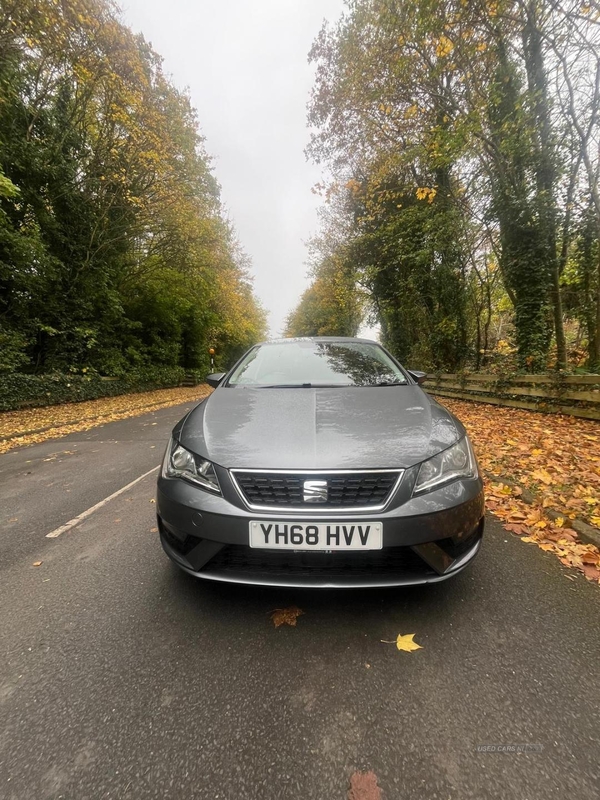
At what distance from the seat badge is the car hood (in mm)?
77

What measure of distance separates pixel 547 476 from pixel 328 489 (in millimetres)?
3245

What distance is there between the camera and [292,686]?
1.46 metres

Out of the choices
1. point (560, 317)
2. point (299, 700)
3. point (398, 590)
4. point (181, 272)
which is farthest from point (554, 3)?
point (181, 272)

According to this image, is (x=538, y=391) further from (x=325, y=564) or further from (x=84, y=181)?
(x=84, y=181)

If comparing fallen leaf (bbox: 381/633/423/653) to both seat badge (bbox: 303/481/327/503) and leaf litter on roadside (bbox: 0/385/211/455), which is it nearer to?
seat badge (bbox: 303/481/327/503)

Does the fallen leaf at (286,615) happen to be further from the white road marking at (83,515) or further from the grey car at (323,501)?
the white road marking at (83,515)

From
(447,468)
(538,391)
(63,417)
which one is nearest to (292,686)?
(447,468)

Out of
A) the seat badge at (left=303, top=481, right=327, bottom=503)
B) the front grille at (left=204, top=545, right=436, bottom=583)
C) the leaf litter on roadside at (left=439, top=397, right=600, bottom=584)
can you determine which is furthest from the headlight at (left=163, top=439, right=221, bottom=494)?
the leaf litter on roadside at (left=439, top=397, right=600, bottom=584)

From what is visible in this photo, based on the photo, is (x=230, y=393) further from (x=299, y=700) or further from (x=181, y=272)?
(x=181, y=272)

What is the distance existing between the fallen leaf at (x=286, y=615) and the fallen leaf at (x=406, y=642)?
16.9 inches

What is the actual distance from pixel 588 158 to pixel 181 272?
48.8 feet

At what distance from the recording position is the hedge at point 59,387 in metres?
10.0

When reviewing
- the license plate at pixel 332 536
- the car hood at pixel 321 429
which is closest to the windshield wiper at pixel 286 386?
the car hood at pixel 321 429

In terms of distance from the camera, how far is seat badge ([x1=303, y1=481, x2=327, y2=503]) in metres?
1.69
